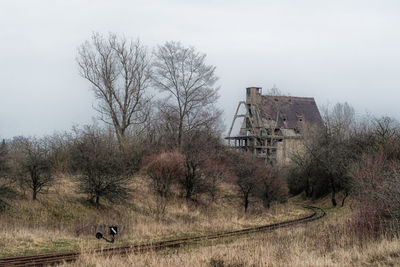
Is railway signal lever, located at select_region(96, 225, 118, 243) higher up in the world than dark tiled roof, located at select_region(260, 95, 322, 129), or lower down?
lower down

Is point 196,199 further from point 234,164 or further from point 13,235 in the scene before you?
point 13,235

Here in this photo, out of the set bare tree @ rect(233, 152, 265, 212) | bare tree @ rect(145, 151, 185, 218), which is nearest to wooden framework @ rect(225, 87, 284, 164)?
bare tree @ rect(233, 152, 265, 212)

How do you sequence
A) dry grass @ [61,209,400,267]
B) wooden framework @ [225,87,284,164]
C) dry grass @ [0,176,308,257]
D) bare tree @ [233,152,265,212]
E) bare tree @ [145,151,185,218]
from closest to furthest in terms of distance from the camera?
1. dry grass @ [61,209,400,267]
2. dry grass @ [0,176,308,257]
3. bare tree @ [145,151,185,218]
4. bare tree @ [233,152,265,212]
5. wooden framework @ [225,87,284,164]

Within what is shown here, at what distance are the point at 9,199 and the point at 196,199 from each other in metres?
15.2

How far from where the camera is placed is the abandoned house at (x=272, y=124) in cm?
6281

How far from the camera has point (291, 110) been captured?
6681 cm

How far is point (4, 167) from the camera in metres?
23.2

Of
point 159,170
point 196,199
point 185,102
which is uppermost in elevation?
point 185,102

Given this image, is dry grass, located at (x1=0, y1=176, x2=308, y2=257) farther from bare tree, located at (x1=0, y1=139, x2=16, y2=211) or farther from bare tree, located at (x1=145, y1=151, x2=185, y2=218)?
bare tree, located at (x1=145, y1=151, x2=185, y2=218)

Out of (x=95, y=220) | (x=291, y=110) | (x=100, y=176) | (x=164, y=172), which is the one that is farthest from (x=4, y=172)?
(x=291, y=110)

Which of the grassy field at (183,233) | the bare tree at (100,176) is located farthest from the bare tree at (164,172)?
the bare tree at (100,176)

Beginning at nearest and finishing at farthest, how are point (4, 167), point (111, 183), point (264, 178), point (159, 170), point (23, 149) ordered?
point (4, 167) → point (23, 149) → point (111, 183) → point (159, 170) → point (264, 178)

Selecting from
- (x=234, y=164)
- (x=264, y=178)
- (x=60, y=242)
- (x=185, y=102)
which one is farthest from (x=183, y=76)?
(x=60, y=242)

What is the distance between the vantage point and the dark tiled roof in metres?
64.2
